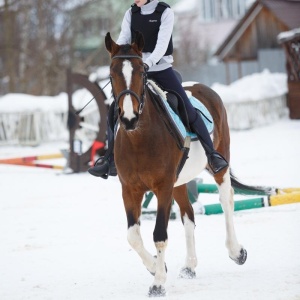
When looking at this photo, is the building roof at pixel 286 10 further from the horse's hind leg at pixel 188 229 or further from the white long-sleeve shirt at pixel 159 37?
the white long-sleeve shirt at pixel 159 37

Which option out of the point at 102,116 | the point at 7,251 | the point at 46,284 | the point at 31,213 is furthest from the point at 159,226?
the point at 102,116

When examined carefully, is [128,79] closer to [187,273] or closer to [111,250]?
[187,273]

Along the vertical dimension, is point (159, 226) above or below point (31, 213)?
above

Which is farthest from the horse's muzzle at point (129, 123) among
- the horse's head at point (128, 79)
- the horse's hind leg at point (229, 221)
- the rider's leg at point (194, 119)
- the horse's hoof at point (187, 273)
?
the horse's hind leg at point (229, 221)

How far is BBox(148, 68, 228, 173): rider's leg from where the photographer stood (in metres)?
6.50

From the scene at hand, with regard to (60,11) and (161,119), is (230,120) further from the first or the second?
(161,119)

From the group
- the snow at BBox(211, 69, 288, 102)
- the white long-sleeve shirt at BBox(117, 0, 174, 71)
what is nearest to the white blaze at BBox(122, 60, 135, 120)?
the white long-sleeve shirt at BBox(117, 0, 174, 71)

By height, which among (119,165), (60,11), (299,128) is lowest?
(299,128)

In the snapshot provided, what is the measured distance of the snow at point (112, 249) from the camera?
582 centimetres

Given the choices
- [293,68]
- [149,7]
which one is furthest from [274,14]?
[149,7]

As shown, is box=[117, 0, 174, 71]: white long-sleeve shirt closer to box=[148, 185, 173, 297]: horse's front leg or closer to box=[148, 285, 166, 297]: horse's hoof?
box=[148, 185, 173, 297]: horse's front leg

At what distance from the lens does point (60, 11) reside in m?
32.7

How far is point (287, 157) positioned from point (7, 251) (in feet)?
28.4

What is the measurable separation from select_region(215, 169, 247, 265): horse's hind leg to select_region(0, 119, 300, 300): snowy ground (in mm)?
108
